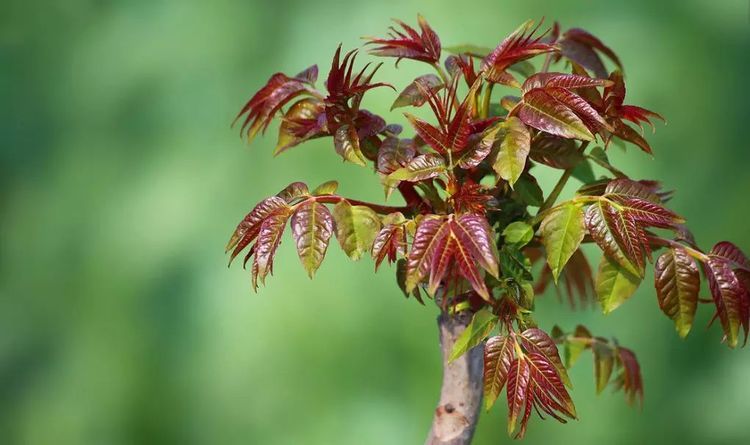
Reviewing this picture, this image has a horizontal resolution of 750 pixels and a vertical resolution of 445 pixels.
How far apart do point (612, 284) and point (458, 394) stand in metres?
0.19

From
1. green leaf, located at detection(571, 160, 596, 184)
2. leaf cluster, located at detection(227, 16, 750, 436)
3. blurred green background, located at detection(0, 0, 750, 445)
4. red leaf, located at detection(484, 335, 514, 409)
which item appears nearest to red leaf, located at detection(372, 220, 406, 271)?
leaf cluster, located at detection(227, 16, 750, 436)

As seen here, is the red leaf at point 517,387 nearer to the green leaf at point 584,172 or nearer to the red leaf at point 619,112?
the red leaf at point 619,112

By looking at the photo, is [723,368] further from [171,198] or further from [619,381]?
[171,198]

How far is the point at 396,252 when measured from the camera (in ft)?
2.59

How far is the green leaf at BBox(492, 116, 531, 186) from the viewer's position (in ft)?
2.57

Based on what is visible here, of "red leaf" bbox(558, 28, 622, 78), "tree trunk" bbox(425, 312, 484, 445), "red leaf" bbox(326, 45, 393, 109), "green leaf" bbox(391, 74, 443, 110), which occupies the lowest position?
"tree trunk" bbox(425, 312, 484, 445)

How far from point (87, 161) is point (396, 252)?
1026 mm

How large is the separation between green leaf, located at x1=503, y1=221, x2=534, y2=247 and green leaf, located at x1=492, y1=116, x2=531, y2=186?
82 mm

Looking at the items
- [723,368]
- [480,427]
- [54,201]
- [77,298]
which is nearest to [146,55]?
[54,201]

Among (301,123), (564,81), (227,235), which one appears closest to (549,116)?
(564,81)

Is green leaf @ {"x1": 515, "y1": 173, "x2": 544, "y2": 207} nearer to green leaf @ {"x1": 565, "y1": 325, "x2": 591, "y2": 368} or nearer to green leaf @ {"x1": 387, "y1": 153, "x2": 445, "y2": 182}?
green leaf @ {"x1": 387, "y1": 153, "x2": 445, "y2": 182}

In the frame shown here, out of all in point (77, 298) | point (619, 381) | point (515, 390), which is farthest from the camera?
point (77, 298)

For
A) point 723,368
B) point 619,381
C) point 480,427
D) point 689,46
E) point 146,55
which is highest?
point 689,46

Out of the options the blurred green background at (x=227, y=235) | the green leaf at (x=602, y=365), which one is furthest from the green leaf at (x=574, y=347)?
the blurred green background at (x=227, y=235)
